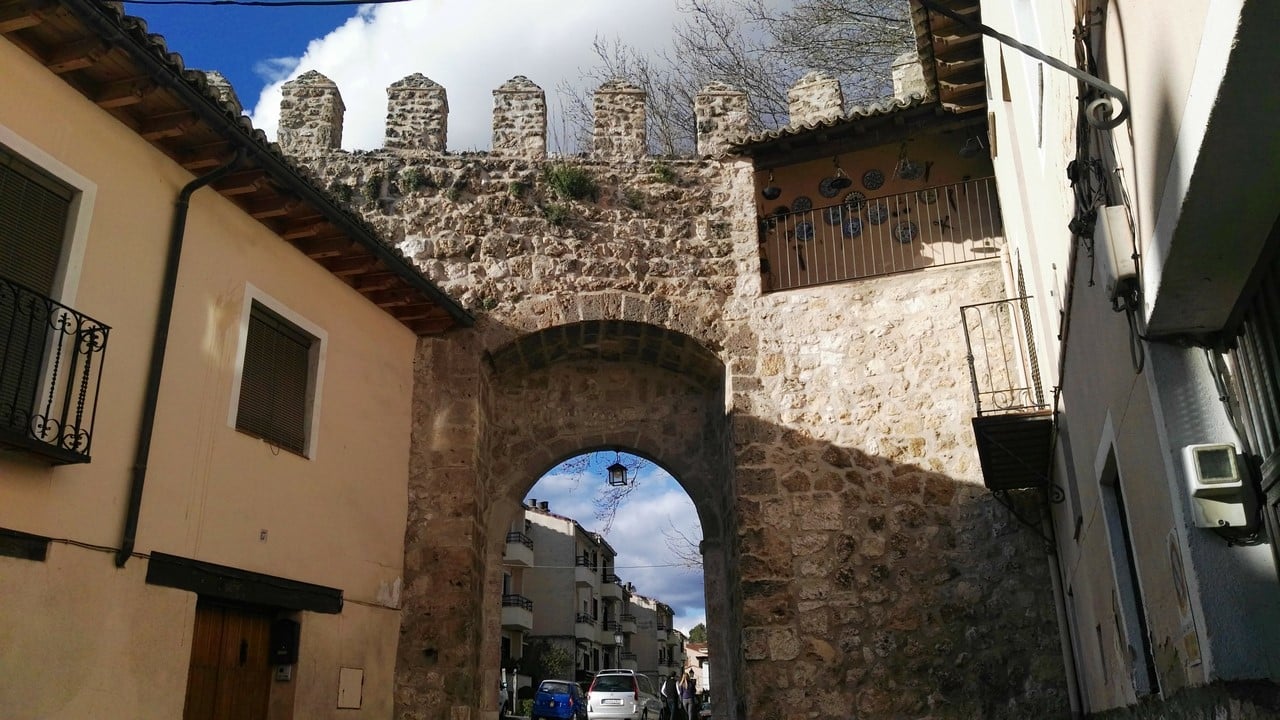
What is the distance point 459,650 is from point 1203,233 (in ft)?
23.6

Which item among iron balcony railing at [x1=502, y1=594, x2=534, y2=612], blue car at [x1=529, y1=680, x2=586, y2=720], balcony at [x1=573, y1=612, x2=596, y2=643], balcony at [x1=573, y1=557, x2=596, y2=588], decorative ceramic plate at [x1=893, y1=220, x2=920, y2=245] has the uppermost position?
balcony at [x1=573, y1=557, x2=596, y2=588]

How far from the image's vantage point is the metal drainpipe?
571 centimetres

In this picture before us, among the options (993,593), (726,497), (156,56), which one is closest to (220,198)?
(156,56)

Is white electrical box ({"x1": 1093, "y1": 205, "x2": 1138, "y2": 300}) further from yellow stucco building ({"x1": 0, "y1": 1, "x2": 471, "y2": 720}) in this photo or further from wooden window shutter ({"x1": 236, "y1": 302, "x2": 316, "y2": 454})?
wooden window shutter ({"x1": 236, "y1": 302, "x2": 316, "y2": 454})

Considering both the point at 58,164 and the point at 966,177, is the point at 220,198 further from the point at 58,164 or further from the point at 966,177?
the point at 966,177

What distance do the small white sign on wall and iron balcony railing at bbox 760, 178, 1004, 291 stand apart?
5032 millimetres

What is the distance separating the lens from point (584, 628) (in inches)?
1491

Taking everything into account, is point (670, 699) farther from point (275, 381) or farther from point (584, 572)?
point (584, 572)

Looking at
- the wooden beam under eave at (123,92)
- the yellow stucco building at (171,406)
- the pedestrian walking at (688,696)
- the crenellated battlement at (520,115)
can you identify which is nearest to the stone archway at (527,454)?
the yellow stucco building at (171,406)

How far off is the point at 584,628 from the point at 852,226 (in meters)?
30.2

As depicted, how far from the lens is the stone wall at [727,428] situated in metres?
8.27

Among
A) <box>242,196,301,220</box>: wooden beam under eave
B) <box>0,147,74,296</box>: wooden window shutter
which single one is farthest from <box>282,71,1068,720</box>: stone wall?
<box>0,147,74,296</box>: wooden window shutter

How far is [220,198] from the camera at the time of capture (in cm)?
695

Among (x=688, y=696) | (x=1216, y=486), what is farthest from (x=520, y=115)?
(x=688, y=696)
